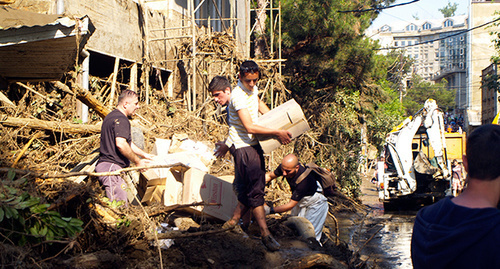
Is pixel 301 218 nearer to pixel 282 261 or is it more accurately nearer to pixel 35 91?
pixel 282 261

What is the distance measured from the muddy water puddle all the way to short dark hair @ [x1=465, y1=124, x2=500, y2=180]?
2.99m

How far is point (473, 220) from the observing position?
67.7 inches

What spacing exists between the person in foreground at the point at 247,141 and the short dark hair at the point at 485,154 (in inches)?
110

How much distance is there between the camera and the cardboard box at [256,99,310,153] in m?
4.63

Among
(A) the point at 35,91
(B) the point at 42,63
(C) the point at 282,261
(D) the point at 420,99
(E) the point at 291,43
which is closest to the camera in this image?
(C) the point at 282,261

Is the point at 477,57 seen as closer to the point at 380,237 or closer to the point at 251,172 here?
the point at 380,237

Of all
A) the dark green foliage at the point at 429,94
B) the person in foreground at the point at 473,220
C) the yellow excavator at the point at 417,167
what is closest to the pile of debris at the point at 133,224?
the person in foreground at the point at 473,220

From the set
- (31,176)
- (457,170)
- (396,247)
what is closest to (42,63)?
(31,176)

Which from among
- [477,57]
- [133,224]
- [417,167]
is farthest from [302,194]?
[477,57]

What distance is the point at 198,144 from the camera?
675 cm

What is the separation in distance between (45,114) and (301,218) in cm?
514

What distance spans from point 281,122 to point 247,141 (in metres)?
0.42

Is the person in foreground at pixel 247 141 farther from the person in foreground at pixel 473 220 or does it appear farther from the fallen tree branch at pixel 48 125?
the fallen tree branch at pixel 48 125

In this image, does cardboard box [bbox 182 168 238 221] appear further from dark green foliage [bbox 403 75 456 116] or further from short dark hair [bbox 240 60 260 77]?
dark green foliage [bbox 403 75 456 116]
